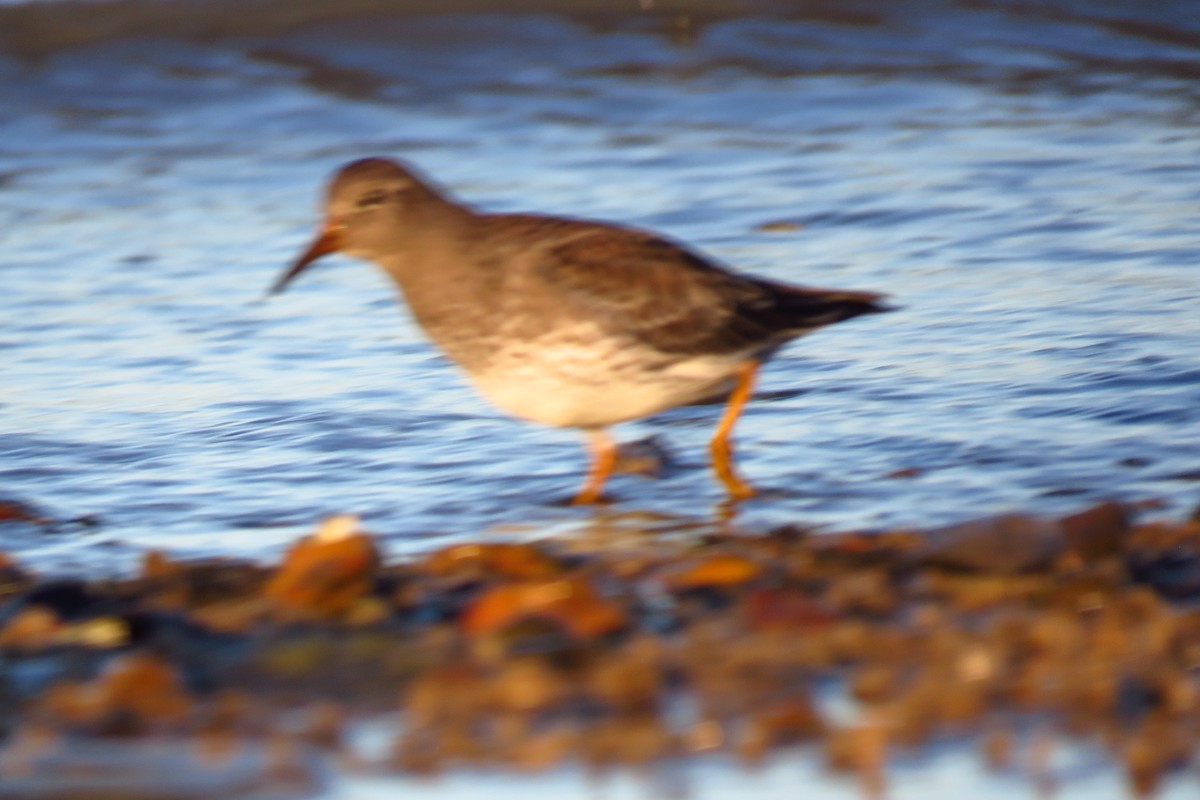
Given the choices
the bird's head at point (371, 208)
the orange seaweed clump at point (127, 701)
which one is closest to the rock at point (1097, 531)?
the orange seaweed clump at point (127, 701)

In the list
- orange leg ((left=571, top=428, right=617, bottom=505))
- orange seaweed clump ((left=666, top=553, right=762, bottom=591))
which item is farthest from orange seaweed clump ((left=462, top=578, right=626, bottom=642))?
orange leg ((left=571, top=428, right=617, bottom=505))

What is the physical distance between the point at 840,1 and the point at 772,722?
11.9 m

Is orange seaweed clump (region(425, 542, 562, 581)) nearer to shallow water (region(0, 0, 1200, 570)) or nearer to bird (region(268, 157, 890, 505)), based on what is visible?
shallow water (region(0, 0, 1200, 570))

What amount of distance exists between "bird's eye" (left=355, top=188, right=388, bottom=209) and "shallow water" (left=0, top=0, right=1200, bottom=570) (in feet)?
2.86

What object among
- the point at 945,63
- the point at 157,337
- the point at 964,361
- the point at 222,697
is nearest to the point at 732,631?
the point at 222,697

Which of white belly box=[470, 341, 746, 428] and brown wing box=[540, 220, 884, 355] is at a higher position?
brown wing box=[540, 220, 884, 355]

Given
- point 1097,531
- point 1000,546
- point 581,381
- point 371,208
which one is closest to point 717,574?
point 1000,546

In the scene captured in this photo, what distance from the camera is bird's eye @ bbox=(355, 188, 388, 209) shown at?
601cm

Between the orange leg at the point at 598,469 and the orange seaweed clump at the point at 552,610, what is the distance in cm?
139

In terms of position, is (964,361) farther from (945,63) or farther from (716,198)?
(945,63)

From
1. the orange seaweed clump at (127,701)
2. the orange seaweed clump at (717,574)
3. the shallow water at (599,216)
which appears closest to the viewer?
the orange seaweed clump at (127,701)

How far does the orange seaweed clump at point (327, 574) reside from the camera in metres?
4.59

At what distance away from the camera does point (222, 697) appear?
4.11m

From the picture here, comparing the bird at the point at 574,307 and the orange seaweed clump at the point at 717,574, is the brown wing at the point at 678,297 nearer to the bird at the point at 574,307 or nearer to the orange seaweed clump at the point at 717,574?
the bird at the point at 574,307
